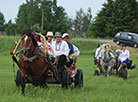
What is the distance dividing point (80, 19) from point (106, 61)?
84.9m

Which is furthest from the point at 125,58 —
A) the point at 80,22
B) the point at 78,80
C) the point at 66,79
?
the point at 80,22

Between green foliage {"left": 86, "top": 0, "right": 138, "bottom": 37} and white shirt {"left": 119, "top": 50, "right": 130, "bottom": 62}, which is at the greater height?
green foliage {"left": 86, "top": 0, "right": 138, "bottom": 37}

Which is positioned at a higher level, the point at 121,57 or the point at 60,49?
the point at 60,49

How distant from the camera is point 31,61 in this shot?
8.52m

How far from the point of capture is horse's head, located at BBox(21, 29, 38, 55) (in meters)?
8.42

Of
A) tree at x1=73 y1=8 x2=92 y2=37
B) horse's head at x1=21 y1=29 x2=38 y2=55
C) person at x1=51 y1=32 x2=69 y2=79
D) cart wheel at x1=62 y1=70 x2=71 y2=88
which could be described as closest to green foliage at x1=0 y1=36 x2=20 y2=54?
person at x1=51 y1=32 x2=69 y2=79

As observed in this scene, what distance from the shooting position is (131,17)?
196 ft

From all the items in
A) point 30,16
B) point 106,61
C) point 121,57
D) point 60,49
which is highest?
point 30,16

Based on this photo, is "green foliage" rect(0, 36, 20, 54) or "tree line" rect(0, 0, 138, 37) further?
"tree line" rect(0, 0, 138, 37)

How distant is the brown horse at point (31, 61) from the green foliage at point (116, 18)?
51638 millimetres

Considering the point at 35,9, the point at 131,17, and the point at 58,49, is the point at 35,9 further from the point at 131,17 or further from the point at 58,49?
the point at 58,49

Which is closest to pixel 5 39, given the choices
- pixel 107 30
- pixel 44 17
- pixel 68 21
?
pixel 107 30

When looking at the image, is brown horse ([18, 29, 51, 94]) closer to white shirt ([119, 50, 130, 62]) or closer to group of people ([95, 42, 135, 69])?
group of people ([95, 42, 135, 69])

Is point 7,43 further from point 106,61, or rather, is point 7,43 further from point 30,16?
point 30,16
